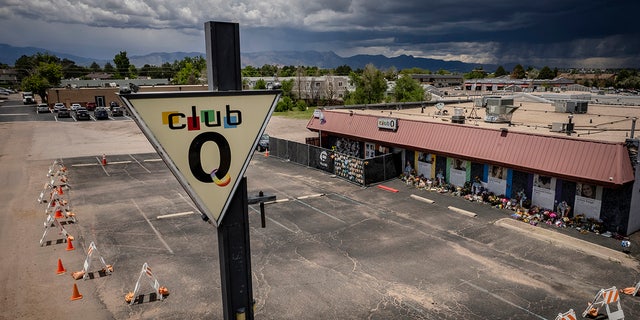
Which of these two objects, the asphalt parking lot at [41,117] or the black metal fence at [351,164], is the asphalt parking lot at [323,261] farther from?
the asphalt parking lot at [41,117]

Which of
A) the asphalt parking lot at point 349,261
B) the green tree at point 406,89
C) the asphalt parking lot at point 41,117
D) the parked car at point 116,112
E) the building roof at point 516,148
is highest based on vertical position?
the green tree at point 406,89

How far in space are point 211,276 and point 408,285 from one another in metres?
7.57

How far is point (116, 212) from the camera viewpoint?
23375mm

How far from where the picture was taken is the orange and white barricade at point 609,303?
40.7 ft

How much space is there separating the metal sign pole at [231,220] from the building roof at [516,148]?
64.1 feet

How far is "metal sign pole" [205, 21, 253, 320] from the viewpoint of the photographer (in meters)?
4.19

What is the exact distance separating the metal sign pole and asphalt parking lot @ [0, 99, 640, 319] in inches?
364

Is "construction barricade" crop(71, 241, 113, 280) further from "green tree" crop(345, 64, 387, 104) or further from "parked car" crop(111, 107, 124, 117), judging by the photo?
"green tree" crop(345, 64, 387, 104)

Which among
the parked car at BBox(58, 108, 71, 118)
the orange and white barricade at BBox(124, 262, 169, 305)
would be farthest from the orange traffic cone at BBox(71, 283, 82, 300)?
the parked car at BBox(58, 108, 71, 118)

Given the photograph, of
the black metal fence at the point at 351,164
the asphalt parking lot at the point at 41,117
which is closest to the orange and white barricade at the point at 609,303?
the black metal fence at the point at 351,164

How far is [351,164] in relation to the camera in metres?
29.7

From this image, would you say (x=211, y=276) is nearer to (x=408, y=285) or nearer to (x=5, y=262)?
(x=408, y=285)

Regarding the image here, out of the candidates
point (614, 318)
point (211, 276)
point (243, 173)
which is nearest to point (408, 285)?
point (614, 318)

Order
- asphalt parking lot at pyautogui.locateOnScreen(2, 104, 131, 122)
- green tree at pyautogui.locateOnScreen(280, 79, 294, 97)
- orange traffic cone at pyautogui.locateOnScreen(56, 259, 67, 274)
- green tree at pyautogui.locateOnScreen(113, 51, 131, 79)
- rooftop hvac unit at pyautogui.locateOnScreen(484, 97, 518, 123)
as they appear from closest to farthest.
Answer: orange traffic cone at pyautogui.locateOnScreen(56, 259, 67, 274)
rooftop hvac unit at pyautogui.locateOnScreen(484, 97, 518, 123)
asphalt parking lot at pyautogui.locateOnScreen(2, 104, 131, 122)
green tree at pyautogui.locateOnScreen(280, 79, 294, 97)
green tree at pyautogui.locateOnScreen(113, 51, 131, 79)
